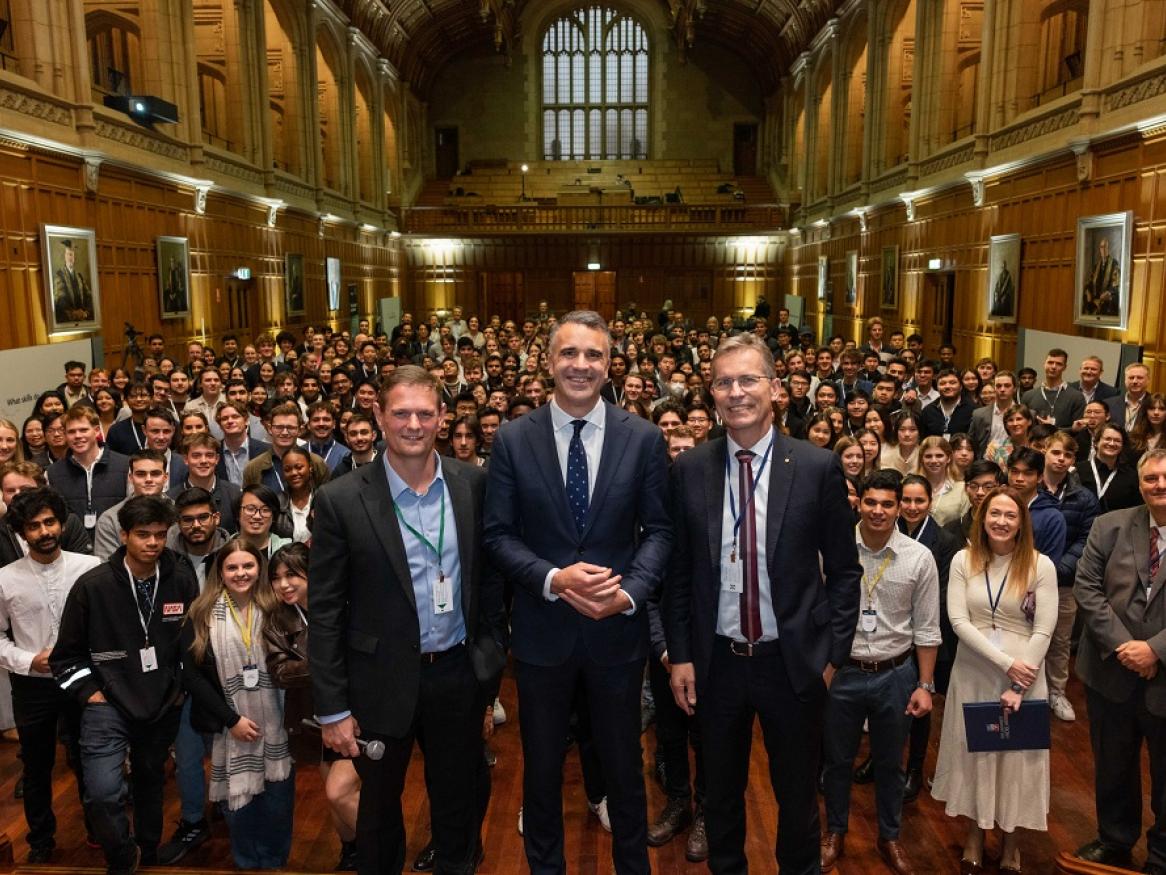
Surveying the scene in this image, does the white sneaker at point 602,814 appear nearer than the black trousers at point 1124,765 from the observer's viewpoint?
No

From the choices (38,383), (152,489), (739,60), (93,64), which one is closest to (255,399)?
(38,383)

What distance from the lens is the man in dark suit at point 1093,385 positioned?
8688mm

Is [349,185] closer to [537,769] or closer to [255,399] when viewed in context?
[255,399]

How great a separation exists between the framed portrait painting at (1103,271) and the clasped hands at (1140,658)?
26.3 feet

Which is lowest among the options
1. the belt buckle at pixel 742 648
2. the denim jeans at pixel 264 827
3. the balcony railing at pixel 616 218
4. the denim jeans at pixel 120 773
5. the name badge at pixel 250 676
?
the denim jeans at pixel 264 827

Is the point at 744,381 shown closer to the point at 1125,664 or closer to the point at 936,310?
the point at 1125,664

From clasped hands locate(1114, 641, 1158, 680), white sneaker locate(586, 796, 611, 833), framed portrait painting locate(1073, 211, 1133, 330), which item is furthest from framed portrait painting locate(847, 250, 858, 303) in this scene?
white sneaker locate(586, 796, 611, 833)

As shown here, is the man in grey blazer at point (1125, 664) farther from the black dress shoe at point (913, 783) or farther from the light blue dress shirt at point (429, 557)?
the light blue dress shirt at point (429, 557)

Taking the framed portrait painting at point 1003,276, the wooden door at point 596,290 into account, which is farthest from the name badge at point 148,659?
the wooden door at point 596,290

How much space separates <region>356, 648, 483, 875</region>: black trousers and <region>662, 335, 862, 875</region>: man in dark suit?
0.77 meters

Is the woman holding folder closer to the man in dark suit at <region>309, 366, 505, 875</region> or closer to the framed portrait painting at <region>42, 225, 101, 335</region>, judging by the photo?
the man in dark suit at <region>309, 366, 505, 875</region>

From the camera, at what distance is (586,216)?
1133 inches

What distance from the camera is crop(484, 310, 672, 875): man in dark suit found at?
3.02 m

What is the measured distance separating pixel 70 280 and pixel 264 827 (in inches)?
415
